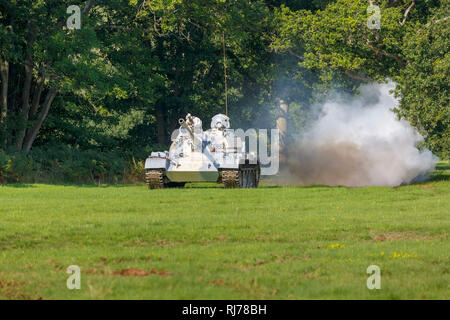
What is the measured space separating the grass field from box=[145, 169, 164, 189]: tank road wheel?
4.54m

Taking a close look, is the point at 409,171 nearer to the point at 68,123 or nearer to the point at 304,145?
the point at 304,145

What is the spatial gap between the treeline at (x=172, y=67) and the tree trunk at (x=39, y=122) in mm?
56

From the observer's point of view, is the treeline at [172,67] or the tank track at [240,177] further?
the treeline at [172,67]

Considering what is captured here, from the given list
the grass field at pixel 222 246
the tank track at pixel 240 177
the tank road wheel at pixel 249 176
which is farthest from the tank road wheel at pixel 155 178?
the grass field at pixel 222 246

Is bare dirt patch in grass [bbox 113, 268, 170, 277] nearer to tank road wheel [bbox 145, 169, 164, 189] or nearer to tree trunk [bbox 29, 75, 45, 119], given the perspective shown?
tank road wheel [bbox 145, 169, 164, 189]

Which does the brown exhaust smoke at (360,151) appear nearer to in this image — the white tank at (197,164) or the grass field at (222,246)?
the white tank at (197,164)

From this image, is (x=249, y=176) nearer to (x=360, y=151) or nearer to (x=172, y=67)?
(x=360, y=151)

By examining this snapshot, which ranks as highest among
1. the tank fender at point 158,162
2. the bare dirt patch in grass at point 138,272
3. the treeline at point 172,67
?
the treeline at point 172,67

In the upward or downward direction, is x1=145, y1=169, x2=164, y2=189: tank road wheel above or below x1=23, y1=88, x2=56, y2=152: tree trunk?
below

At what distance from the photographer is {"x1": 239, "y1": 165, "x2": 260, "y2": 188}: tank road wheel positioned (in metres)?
28.5

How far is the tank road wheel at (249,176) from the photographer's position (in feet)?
93.6

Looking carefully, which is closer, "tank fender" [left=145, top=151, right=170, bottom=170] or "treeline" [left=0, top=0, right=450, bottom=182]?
"tank fender" [left=145, top=151, right=170, bottom=170]

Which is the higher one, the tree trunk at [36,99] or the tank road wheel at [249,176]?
the tree trunk at [36,99]

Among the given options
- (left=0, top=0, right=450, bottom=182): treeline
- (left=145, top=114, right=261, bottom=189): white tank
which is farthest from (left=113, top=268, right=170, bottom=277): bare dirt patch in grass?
(left=0, top=0, right=450, bottom=182): treeline
